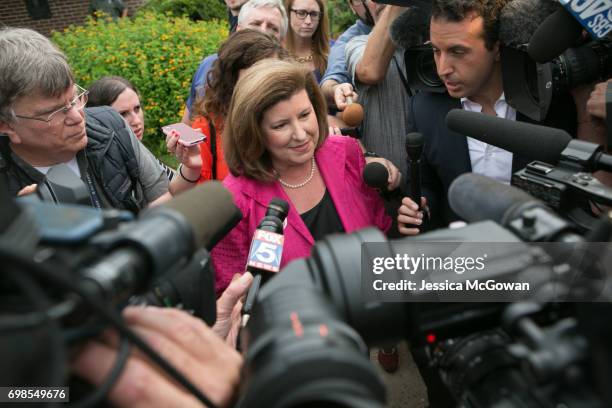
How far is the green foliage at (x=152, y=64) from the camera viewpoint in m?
5.23

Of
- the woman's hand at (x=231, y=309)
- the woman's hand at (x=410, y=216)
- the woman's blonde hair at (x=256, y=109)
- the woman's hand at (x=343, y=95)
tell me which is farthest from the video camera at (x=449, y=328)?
the woman's hand at (x=343, y=95)

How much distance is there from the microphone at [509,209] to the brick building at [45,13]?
1122 centimetres

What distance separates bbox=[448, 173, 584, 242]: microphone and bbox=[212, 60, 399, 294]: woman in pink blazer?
3.13ft

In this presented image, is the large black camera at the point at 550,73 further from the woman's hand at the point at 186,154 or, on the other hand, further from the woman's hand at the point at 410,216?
the woman's hand at the point at 186,154

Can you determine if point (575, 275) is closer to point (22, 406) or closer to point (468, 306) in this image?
point (468, 306)

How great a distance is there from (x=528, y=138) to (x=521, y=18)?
65 cm

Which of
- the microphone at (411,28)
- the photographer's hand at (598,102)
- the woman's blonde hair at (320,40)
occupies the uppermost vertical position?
the microphone at (411,28)

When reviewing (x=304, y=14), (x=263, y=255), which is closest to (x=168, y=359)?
(x=263, y=255)

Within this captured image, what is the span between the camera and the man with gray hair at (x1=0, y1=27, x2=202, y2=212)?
1721mm

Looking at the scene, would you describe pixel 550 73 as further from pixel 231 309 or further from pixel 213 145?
pixel 213 145

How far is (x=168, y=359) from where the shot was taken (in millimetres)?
648

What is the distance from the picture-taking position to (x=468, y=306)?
778 millimetres

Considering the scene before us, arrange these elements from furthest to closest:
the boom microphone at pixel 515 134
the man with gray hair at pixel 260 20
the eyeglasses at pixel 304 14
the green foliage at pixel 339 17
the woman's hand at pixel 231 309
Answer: the green foliage at pixel 339 17 → the eyeglasses at pixel 304 14 → the man with gray hair at pixel 260 20 → the woman's hand at pixel 231 309 → the boom microphone at pixel 515 134

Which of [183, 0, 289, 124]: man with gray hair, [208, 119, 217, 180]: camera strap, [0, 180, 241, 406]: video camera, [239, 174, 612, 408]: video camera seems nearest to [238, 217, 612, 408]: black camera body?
[239, 174, 612, 408]: video camera
